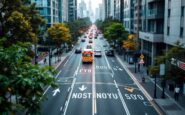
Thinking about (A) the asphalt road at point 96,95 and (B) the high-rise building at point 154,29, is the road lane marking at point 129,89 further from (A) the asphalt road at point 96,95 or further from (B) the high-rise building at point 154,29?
(B) the high-rise building at point 154,29

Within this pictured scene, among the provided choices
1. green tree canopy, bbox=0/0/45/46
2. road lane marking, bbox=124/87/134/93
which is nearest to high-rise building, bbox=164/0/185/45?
road lane marking, bbox=124/87/134/93

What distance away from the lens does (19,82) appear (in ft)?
41.2

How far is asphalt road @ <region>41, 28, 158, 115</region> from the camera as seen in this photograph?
30.9 metres

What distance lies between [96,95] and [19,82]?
25.6 meters

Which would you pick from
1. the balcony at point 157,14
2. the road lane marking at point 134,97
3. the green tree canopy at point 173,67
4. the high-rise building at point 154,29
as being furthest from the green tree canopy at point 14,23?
the balcony at point 157,14

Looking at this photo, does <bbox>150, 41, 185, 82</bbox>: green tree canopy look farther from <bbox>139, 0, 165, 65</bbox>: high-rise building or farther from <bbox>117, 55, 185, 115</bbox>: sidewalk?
<bbox>139, 0, 165, 65</bbox>: high-rise building

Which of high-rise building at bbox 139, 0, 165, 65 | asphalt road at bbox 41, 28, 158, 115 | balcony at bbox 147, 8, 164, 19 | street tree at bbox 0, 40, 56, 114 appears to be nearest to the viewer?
street tree at bbox 0, 40, 56, 114

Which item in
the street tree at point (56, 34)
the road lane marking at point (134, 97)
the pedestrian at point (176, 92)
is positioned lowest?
the road lane marking at point (134, 97)

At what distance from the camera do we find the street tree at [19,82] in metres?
12.7

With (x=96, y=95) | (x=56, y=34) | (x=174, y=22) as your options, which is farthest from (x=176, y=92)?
(x=56, y=34)

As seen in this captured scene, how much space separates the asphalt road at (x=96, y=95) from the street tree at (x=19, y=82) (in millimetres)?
16178

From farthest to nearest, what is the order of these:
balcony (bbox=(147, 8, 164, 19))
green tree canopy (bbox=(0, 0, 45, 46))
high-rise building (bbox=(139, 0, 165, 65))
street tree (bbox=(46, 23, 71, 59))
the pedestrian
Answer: street tree (bbox=(46, 23, 71, 59))
balcony (bbox=(147, 8, 164, 19))
high-rise building (bbox=(139, 0, 165, 65))
the pedestrian
green tree canopy (bbox=(0, 0, 45, 46))

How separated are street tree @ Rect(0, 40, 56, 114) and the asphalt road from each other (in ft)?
53.1

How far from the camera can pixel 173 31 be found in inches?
1839
